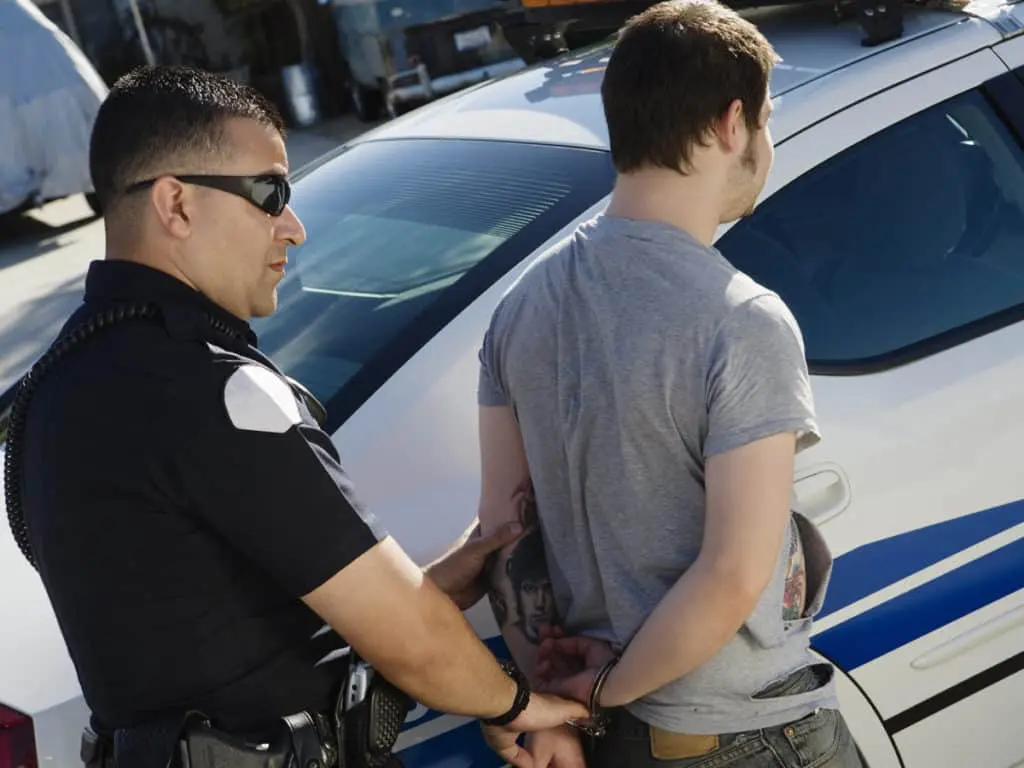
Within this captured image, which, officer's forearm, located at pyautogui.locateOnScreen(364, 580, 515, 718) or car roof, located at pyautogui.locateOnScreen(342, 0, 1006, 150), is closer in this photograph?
officer's forearm, located at pyautogui.locateOnScreen(364, 580, 515, 718)

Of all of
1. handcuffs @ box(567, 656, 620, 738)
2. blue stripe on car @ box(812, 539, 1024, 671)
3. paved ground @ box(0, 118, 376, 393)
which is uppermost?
handcuffs @ box(567, 656, 620, 738)

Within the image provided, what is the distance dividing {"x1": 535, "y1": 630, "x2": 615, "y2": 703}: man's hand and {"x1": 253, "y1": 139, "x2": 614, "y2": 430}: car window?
1.61 ft

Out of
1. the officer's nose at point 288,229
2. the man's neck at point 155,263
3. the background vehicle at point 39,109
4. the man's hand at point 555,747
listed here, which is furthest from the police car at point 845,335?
the background vehicle at point 39,109

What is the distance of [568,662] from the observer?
1.70 m

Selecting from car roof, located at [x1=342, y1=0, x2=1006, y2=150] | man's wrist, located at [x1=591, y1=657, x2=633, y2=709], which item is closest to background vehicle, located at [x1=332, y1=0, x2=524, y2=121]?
car roof, located at [x1=342, y1=0, x2=1006, y2=150]

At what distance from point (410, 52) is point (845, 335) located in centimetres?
1118

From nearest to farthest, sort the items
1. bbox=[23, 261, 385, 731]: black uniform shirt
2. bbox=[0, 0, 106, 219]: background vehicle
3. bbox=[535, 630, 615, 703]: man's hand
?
bbox=[23, 261, 385, 731]: black uniform shirt, bbox=[535, 630, 615, 703]: man's hand, bbox=[0, 0, 106, 219]: background vehicle

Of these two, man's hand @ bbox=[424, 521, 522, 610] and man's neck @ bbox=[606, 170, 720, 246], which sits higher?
man's neck @ bbox=[606, 170, 720, 246]

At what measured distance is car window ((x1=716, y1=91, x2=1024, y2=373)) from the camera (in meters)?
2.16

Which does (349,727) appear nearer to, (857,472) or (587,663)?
(587,663)

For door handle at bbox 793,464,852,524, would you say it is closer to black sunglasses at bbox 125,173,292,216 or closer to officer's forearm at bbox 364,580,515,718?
officer's forearm at bbox 364,580,515,718

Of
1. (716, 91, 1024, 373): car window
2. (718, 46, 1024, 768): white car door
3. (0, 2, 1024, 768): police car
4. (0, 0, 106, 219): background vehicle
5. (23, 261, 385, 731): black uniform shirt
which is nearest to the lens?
(23, 261, 385, 731): black uniform shirt

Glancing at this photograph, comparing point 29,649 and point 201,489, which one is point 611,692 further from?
point 29,649

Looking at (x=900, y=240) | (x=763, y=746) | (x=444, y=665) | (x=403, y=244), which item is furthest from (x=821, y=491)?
(x=403, y=244)
